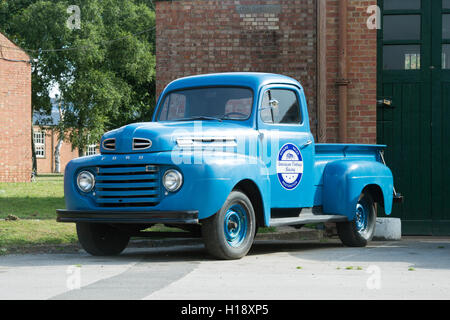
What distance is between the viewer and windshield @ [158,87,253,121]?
34.4ft

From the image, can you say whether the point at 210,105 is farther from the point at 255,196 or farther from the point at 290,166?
the point at 255,196

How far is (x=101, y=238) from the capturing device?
1051cm

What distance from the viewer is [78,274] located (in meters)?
8.20

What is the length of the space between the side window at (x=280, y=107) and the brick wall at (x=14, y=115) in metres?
26.3

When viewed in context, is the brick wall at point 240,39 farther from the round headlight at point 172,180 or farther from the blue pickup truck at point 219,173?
the round headlight at point 172,180

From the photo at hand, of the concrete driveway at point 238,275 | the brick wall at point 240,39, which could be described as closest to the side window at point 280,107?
the concrete driveway at point 238,275

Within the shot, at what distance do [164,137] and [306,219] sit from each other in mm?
2596

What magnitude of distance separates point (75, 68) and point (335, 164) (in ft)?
133

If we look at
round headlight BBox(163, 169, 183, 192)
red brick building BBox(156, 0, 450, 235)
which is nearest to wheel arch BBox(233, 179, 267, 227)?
round headlight BBox(163, 169, 183, 192)

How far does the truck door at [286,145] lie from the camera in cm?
1040

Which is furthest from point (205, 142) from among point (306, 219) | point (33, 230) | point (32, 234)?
point (33, 230)
